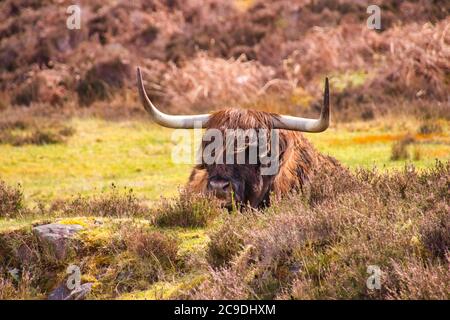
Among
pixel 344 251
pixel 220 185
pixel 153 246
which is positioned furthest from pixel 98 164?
pixel 344 251

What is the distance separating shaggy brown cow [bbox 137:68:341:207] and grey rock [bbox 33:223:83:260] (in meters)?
1.51

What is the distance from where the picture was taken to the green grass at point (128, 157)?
1575 cm

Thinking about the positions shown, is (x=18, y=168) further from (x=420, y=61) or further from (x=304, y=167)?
(x=420, y=61)

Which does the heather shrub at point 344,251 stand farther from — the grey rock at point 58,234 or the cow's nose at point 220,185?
the grey rock at point 58,234

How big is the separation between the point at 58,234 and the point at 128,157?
35.0 ft

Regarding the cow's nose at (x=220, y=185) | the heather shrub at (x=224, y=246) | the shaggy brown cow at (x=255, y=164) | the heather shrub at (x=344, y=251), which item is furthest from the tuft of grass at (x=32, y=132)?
the heather shrub at (x=224, y=246)

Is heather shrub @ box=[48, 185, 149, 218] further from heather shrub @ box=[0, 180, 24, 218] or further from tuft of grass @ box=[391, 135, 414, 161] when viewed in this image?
tuft of grass @ box=[391, 135, 414, 161]

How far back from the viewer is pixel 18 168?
18.1 metres

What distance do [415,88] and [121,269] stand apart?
16792 millimetres

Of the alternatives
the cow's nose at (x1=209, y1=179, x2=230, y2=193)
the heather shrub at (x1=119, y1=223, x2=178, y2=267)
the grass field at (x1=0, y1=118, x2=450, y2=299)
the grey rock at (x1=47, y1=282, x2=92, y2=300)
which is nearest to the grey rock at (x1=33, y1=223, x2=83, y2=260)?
the grass field at (x1=0, y1=118, x2=450, y2=299)

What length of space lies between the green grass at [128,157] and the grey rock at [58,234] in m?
5.66
